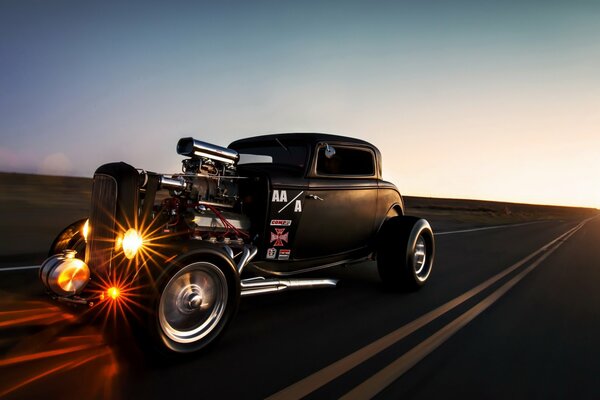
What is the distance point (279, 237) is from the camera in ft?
14.2

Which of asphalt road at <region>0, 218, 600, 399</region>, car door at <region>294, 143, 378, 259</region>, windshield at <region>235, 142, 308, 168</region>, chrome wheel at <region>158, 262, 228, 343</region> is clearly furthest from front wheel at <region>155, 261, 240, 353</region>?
windshield at <region>235, 142, 308, 168</region>

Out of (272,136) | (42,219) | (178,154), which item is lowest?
(42,219)

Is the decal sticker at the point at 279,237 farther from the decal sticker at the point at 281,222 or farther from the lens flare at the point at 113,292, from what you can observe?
the lens flare at the point at 113,292

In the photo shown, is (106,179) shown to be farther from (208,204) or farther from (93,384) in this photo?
(93,384)

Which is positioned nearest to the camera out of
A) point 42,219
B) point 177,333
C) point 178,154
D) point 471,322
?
point 177,333

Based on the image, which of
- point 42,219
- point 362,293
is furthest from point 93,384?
point 42,219

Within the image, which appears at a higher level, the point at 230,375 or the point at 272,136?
the point at 272,136

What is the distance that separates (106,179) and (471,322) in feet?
12.7

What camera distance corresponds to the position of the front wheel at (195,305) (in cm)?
302

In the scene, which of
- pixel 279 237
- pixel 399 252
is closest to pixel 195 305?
pixel 279 237

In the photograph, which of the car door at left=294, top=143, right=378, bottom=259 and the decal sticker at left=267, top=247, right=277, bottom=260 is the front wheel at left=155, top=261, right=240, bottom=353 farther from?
the car door at left=294, top=143, right=378, bottom=259

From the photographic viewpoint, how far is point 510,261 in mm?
9008

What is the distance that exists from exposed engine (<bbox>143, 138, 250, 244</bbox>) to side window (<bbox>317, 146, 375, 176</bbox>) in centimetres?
110

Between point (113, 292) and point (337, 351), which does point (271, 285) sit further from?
point (113, 292)
